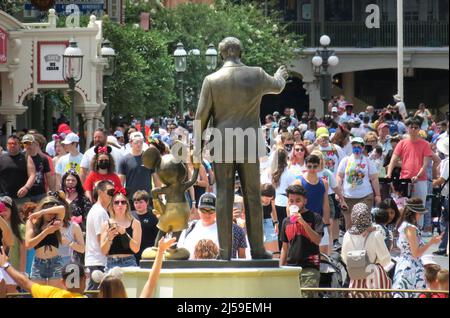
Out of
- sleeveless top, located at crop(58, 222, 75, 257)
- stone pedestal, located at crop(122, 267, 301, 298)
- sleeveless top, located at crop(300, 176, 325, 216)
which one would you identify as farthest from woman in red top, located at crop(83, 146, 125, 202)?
stone pedestal, located at crop(122, 267, 301, 298)

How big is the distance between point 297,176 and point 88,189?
2.67 metres

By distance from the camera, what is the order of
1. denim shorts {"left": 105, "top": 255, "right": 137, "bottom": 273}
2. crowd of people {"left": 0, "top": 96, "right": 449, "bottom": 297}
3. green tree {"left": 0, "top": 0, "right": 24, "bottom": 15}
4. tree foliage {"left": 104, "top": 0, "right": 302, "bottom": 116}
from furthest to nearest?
tree foliage {"left": 104, "top": 0, "right": 302, "bottom": 116}
green tree {"left": 0, "top": 0, "right": 24, "bottom": 15}
denim shorts {"left": 105, "top": 255, "right": 137, "bottom": 273}
crowd of people {"left": 0, "top": 96, "right": 449, "bottom": 297}

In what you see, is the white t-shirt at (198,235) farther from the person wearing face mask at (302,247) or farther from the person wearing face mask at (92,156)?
the person wearing face mask at (92,156)

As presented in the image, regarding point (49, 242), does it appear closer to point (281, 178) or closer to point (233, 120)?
point (233, 120)

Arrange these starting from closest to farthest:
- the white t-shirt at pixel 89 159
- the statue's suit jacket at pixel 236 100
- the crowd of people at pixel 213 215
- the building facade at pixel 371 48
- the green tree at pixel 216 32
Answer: the statue's suit jacket at pixel 236 100 → the crowd of people at pixel 213 215 → the white t-shirt at pixel 89 159 → the green tree at pixel 216 32 → the building facade at pixel 371 48

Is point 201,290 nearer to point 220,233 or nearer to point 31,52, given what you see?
point 220,233

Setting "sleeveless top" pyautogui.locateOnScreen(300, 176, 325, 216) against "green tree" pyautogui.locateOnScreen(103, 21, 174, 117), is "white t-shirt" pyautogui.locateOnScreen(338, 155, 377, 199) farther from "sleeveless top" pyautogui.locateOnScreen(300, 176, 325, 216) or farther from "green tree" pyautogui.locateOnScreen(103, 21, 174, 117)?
"green tree" pyautogui.locateOnScreen(103, 21, 174, 117)

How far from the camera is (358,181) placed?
21.1m

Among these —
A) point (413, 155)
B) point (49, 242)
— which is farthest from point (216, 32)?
point (49, 242)

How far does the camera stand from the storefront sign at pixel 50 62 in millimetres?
31828

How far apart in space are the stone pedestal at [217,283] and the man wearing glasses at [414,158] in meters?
10.3

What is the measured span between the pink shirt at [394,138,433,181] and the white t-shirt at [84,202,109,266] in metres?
7.96

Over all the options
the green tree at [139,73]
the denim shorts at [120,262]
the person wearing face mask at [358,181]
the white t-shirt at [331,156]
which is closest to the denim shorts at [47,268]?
the denim shorts at [120,262]

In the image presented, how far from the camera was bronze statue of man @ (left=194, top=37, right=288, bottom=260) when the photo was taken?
1208 centimetres
